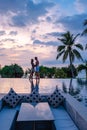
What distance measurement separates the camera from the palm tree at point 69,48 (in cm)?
3166

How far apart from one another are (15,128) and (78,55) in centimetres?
2633

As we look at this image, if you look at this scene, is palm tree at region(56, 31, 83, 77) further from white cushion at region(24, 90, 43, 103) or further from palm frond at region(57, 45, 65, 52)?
white cushion at region(24, 90, 43, 103)

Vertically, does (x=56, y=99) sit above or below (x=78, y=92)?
above

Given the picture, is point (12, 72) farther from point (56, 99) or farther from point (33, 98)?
point (56, 99)

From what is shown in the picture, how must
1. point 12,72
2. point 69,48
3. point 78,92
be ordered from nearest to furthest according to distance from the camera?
point 78,92 → point 69,48 → point 12,72

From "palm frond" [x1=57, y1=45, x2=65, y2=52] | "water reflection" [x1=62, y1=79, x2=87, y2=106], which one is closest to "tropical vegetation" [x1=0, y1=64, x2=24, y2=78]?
"palm frond" [x1=57, y1=45, x2=65, y2=52]

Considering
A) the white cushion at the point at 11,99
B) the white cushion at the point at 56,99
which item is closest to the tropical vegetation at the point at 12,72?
the white cushion at the point at 11,99

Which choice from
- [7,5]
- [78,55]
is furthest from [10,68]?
[7,5]

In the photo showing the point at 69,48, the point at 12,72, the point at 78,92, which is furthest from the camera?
the point at 12,72

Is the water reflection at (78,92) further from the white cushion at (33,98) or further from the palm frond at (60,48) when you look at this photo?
the palm frond at (60,48)

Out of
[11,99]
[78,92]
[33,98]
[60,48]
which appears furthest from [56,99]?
[60,48]

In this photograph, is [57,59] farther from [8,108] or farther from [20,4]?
[8,108]

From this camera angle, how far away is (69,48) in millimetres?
32000

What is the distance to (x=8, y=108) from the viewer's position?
24.9 ft
